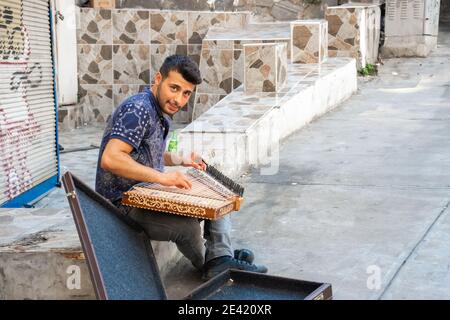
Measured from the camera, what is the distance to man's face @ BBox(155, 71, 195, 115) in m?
4.22

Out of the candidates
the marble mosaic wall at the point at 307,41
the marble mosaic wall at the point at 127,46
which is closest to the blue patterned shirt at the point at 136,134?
the marble mosaic wall at the point at 307,41

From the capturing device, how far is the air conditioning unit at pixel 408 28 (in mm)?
13680

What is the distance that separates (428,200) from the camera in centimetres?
605

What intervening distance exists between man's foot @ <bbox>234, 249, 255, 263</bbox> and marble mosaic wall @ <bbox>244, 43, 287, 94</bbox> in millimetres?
4405

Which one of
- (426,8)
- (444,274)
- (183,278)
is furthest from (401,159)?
(426,8)

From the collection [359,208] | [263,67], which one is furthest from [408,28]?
[359,208]

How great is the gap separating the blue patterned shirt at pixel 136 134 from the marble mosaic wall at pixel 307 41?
6.65 meters

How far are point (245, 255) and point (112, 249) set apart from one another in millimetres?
1236

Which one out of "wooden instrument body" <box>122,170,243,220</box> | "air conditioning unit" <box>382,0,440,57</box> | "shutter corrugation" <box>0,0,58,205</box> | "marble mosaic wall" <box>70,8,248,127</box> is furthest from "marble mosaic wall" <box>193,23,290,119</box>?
"wooden instrument body" <box>122,170,243,220</box>

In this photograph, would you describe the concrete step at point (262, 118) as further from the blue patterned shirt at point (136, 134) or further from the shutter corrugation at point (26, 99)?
the blue patterned shirt at point (136, 134)

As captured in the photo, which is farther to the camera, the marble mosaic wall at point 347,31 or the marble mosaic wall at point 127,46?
the marble mosaic wall at point 127,46

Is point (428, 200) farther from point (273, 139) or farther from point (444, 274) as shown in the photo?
point (273, 139)
